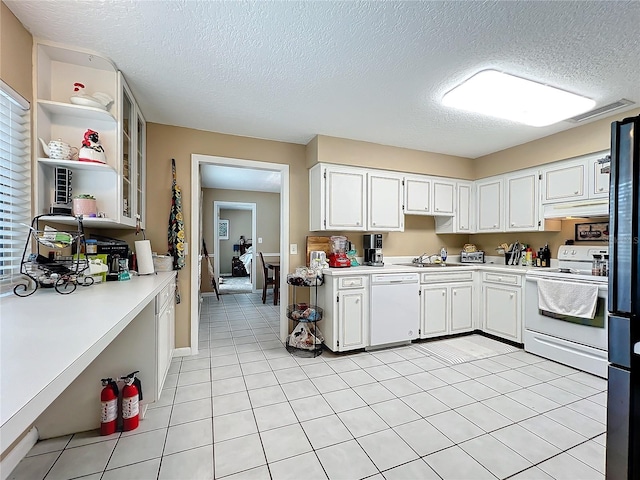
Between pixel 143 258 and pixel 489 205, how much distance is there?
4.18 m

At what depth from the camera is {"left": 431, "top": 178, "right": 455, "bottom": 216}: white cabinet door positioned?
3.99 metres

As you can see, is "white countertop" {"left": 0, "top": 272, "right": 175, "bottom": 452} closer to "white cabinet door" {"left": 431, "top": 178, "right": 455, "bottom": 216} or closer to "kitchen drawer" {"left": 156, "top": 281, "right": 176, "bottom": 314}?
"kitchen drawer" {"left": 156, "top": 281, "right": 176, "bottom": 314}

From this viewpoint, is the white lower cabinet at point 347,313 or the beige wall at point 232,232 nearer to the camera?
the white lower cabinet at point 347,313

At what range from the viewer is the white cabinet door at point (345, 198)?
10.9ft

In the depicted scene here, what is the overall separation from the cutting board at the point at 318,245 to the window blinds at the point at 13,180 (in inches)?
95.1

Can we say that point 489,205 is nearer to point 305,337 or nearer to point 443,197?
point 443,197

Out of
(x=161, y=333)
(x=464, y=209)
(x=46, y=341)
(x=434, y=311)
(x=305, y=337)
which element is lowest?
(x=305, y=337)

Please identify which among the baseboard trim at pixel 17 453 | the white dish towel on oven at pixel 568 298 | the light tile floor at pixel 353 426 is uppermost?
the white dish towel on oven at pixel 568 298

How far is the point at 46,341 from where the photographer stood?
0.88 m

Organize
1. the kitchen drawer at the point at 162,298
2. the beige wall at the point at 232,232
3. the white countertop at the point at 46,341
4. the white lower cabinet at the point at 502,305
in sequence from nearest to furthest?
1. the white countertop at the point at 46,341
2. the kitchen drawer at the point at 162,298
3. the white lower cabinet at the point at 502,305
4. the beige wall at the point at 232,232

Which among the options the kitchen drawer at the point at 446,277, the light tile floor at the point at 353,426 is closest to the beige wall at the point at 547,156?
the kitchen drawer at the point at 446,277

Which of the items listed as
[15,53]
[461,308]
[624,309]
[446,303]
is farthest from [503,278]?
[15,53]

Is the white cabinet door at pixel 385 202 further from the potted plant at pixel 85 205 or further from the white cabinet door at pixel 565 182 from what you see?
the potted plant at pixel 85 205

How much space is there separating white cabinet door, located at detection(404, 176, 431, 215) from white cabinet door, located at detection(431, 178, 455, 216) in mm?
105
